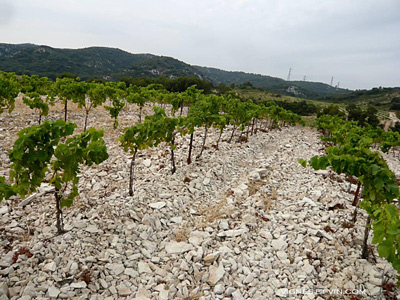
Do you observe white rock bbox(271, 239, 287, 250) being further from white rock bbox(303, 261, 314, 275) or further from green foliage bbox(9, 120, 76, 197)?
green foliage bbox(9, 120, 76, 197)

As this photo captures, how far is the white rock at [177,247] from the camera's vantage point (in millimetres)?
6582

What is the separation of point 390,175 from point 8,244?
9.75 m

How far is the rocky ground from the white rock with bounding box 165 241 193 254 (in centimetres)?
3

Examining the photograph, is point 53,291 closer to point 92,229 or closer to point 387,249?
point 92,229

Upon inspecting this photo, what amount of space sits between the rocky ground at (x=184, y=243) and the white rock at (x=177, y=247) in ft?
0.11

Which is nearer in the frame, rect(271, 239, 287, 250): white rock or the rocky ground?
the rocky ground

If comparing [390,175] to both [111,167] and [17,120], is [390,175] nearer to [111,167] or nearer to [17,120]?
[111,167]

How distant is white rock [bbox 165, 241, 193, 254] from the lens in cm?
658

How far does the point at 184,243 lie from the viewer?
22.6 ft

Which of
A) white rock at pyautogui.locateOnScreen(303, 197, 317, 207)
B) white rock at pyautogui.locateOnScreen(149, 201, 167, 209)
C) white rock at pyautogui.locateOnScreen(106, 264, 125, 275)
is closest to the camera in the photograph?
white rock at pyautogui.locateOnScreen(106, 264, 125, 275)

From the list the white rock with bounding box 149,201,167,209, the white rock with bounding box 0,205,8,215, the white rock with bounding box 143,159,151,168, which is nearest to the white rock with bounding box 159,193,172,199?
the white rock with bounding box 149,201,167,209

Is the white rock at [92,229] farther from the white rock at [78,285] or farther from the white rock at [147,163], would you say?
the white rock at [147,163]

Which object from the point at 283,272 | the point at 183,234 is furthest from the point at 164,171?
the point at 283,272

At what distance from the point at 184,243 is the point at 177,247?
27 centimetres
